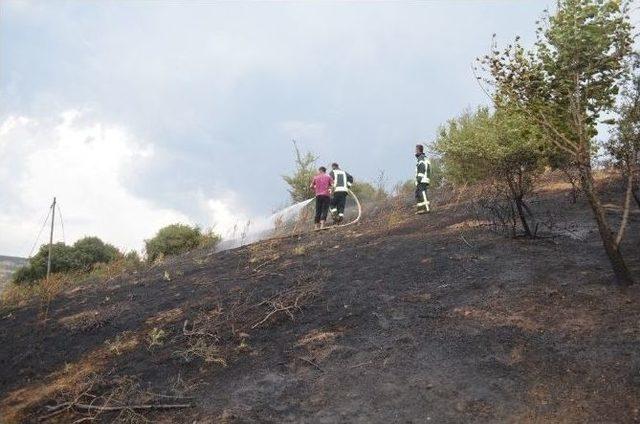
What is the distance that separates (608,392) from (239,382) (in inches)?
146

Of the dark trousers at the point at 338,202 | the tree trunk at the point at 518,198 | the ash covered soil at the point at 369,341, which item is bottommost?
the ash covered soil at the point at 369,341

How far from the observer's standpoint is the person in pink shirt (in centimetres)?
Answer: 1448

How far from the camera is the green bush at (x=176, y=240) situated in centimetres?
1959

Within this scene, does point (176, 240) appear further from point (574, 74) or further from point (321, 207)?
point (574, 74)

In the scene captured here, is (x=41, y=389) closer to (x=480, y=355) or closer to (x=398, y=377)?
(x=398, y=377)

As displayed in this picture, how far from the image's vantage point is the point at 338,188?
14.8 meters

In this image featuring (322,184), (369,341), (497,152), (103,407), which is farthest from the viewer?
(322,184)

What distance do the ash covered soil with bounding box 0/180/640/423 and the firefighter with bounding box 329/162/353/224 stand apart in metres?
4.37

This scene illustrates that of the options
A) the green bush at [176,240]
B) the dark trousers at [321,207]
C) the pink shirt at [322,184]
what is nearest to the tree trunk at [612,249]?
the pink shirt at [322,184]

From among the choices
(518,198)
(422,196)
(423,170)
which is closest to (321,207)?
(422,196)

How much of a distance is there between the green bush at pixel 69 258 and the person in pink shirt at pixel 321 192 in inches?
382

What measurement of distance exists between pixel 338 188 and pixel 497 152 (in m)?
4.55

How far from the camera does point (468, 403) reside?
15.0 ft

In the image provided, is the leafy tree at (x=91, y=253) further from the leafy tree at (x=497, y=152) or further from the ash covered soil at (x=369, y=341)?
the leafy tree at (x=497, y=152)
